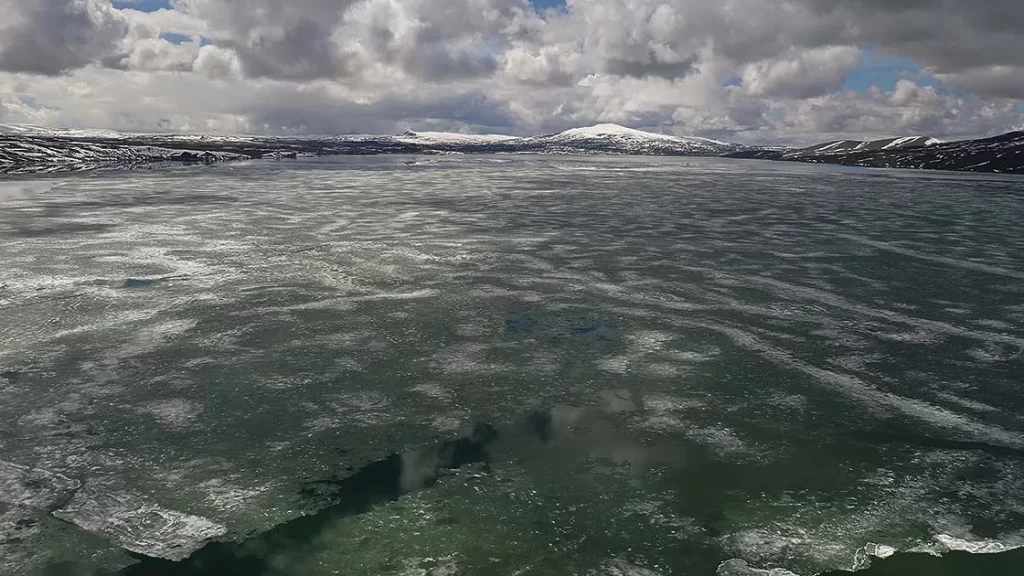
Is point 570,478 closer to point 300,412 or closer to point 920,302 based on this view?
point 300,412

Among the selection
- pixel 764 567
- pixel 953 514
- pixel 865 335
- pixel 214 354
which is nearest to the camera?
pixel 764 567

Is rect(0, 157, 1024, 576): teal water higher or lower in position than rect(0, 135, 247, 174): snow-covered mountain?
lower

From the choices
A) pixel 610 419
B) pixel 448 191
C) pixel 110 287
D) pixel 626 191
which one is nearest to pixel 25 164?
pixel 448 191

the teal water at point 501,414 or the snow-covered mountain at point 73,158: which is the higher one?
the snow-covered mountain at point 73,158

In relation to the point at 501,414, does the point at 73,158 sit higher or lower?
higher

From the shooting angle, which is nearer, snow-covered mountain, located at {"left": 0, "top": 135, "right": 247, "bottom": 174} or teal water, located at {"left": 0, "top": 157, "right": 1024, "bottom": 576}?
teal water, located at {"left": 0, "top": 157, "right": 1024, "bottom": 576}

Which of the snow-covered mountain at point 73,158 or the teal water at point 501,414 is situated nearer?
the teal water at point 501,414

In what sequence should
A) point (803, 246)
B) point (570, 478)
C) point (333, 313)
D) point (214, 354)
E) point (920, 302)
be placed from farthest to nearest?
point (803, 246) → point (920, 302) → point (333, 313) → point (214, 354) → point (570, 478)

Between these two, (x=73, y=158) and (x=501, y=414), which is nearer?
(x=501, y=414)
